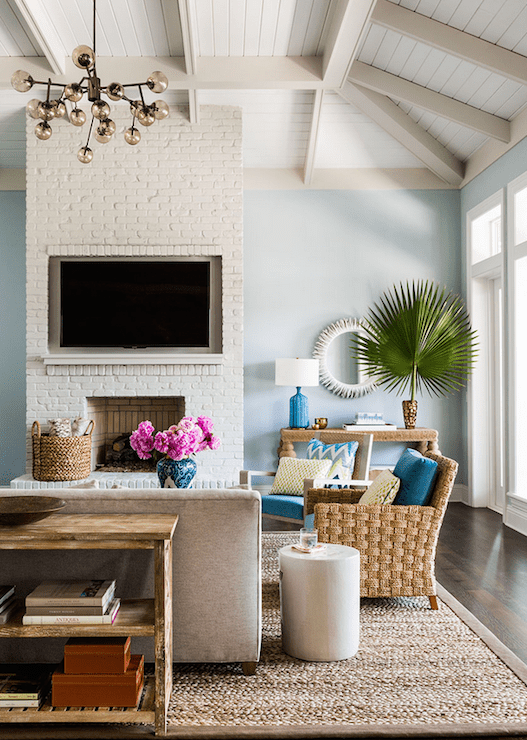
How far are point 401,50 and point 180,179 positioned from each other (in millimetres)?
2043

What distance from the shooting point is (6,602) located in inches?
85.6

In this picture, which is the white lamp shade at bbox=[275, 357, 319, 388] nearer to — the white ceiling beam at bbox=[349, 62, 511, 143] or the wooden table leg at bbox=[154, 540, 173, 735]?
the white ceiling beam at bbox=[349, 62, 511, 143]

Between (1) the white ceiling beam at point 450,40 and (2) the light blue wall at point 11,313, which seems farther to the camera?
(2) the light blue wall at point 11,313

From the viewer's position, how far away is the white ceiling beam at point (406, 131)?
5.53 m

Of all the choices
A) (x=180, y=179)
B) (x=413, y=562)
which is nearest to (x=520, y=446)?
(x=413, y=562)

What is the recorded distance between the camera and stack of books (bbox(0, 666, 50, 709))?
2.04m

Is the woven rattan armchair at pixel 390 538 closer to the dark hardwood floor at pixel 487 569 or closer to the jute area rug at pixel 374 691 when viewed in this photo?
the jute area rug at pixel 374 691

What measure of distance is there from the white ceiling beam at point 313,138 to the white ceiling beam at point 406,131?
13.8 inches

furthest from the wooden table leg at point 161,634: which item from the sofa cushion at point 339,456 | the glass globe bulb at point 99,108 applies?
the sofa cushion at point 339,456

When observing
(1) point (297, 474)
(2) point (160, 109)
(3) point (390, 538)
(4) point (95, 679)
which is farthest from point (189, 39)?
(4) point (95, 679)

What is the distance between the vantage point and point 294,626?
8.59 ft

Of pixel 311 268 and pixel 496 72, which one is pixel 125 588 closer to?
pixel 496 72

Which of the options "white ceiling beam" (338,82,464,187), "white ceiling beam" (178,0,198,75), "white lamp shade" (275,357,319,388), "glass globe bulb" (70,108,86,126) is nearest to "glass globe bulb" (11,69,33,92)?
"glass globe bulb" (70,108,86,126)

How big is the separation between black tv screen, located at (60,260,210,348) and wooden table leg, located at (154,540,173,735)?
357 cm
